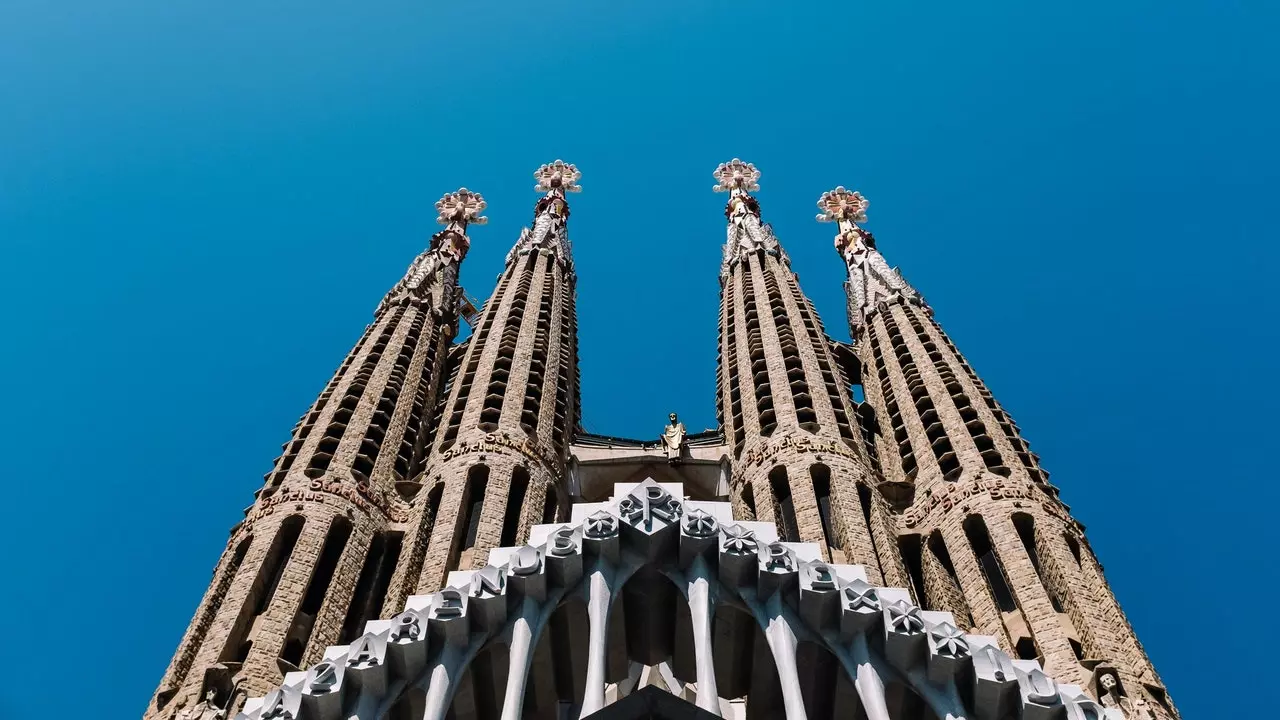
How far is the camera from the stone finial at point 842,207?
4741cm

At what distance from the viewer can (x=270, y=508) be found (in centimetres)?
2636

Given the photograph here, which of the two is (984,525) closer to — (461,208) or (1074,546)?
(1074,546)

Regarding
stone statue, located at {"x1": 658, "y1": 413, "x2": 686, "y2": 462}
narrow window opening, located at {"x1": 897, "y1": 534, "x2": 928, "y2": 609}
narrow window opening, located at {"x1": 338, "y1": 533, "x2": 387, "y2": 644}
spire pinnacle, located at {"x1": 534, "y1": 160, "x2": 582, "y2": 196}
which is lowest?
Result: narrow window opening, located at {"x1": 338, "y1": 533, "x2": 387, "y2": 644}

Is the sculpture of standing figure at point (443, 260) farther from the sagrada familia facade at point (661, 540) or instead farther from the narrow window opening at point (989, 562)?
the narrow window opening at point (989, 562)

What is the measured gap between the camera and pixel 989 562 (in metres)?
26.5

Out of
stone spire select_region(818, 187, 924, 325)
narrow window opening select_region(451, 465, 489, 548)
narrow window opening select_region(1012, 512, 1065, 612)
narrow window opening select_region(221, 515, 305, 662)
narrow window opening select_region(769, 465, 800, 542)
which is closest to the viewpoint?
narrow window opening select_region(221, 515, 305, 662)

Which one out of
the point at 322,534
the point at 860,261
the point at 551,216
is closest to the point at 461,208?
the point at 551,216

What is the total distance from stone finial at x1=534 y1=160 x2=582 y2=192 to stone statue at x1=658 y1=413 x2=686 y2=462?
16.5m

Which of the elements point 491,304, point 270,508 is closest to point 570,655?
point 270,508

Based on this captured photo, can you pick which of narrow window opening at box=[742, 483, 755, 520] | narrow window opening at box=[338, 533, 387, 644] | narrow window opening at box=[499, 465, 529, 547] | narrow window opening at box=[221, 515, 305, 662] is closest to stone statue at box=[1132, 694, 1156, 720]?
narrow window opening at box=[742, 483, 755, 520]

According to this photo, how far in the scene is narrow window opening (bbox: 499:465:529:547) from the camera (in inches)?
1081

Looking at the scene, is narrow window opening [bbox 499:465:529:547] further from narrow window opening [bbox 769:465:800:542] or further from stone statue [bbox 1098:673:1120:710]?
stone statue [bbox 1098:673:1120:710]

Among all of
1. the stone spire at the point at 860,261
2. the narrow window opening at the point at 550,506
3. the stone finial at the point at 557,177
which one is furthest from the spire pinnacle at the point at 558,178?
the narrow window opening at the point at 550,506

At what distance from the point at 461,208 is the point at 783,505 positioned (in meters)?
20.6
